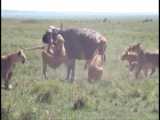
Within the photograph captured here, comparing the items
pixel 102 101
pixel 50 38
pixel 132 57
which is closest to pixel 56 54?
pixel 50 38

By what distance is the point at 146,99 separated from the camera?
33.8ft

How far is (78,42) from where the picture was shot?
12586mm

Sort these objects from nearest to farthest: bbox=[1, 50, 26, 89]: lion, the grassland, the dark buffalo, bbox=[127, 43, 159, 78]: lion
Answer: the grassland, bbox=[1, 50, 26, 89]: lion, bbox=[127, 43, 159, 78]: lion, the dark buffalo

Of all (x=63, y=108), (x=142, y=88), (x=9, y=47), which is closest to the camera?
(x=63, y=108)

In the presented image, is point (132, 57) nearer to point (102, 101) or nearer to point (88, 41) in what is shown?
point (88, 41)

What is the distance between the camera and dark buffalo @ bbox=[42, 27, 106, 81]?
12.4 metres

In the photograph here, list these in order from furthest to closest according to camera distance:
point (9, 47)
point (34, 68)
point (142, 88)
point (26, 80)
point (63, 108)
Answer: point (9, 47), point (34, 68), point (26, 80), point (142, 88), point (63, 108)

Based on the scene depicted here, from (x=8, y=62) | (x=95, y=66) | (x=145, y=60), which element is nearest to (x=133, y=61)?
(x=145, y=60)

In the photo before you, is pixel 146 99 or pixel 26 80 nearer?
pixel 146 99

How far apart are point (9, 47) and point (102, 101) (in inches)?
308

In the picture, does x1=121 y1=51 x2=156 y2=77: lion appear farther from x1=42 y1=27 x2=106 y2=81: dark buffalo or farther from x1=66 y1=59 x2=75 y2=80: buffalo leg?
x1=66 y1=59 x2=75 y2=80: buffalo leg

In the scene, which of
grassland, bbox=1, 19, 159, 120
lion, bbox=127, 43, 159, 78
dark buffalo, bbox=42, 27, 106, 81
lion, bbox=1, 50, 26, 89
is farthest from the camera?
dark buffalo, bbox=42, 27, 106, 81

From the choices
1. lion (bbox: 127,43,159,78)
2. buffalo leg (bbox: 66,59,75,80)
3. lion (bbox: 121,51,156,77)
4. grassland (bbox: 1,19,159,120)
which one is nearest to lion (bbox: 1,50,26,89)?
grassland (bbox: 1,19,159,120)

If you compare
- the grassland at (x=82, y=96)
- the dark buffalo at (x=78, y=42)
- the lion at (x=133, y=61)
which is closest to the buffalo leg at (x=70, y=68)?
the dark buffalo at (x=78, y=42)
